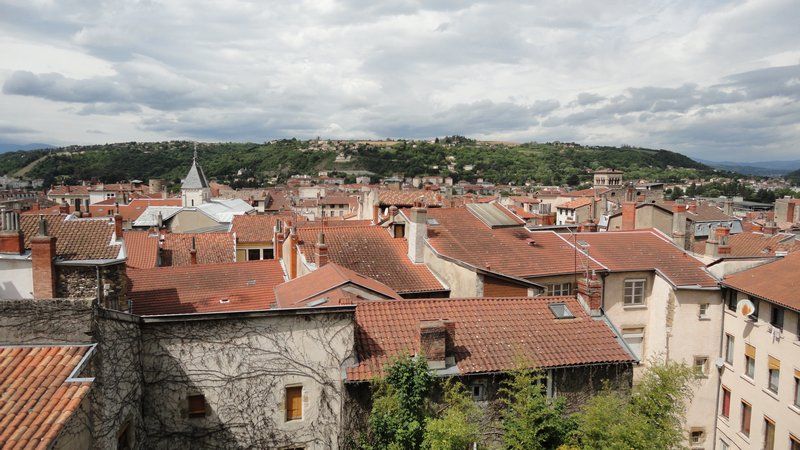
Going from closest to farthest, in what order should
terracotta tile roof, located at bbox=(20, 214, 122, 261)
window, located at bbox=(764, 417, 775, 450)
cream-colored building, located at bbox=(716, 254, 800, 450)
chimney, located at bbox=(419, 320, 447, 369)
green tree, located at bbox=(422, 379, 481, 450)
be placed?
green tree, located at bbox=(422, 379, 481, 450) < chimney, located at bbox=(419, 320, 447, 369) < terracotta tile roof, located at bbox=(20, 214, 122, 261) < cream-colored building, located at bbox=(716, 254, 800, 450) < window, located at bbox=(764, 417, 775, 450)

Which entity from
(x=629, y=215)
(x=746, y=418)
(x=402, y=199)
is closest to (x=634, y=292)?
(x=746, y=418)

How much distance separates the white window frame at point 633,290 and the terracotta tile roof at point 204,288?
55.9 ft

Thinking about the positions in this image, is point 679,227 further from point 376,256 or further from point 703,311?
point 376,256

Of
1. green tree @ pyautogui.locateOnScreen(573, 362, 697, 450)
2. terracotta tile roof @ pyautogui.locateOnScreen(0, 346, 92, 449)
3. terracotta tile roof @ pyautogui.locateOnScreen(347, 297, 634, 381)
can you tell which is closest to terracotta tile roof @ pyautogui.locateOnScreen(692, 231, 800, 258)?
terracotta tile roof @ pyautogui.locateOnScreen(347, 297, 634, 381)

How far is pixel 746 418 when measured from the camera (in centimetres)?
2373

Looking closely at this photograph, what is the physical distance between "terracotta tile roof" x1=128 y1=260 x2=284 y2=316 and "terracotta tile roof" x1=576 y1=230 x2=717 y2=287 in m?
16.7

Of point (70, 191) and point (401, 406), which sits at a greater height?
point (70, 191)

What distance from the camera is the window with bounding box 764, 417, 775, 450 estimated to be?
72.6 ft

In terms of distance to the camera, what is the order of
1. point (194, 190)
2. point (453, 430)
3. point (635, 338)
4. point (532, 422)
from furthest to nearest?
point (194, 190), point (635, 338), point (532, 422), point (453, 430)

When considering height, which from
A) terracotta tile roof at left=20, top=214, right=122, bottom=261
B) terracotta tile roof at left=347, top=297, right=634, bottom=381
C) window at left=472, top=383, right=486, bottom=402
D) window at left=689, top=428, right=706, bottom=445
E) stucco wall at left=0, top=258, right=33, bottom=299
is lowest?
window at left=689, top=428, right=706, bottom=445

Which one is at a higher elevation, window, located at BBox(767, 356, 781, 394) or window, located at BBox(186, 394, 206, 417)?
window, located at BBox(186, 394, 206, 417)

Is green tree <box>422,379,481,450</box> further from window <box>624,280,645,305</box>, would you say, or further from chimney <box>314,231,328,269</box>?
window <box>624,280,645,305</box>

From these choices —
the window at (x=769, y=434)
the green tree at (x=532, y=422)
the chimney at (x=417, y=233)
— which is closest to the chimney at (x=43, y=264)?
the green tree at (x=532, y=422)

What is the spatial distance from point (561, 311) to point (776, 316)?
11.7 metres
